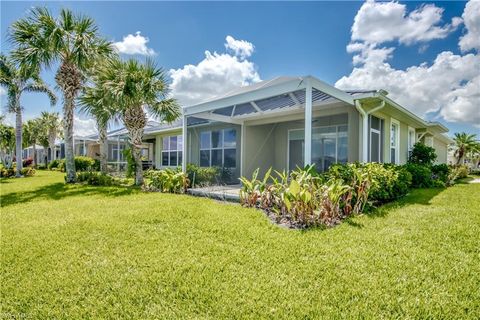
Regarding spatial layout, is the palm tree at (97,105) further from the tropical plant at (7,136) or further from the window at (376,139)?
the tropical plant at (7,136)

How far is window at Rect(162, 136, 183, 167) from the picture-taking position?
18294mm

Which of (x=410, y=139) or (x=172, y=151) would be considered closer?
(x=410, y=139)

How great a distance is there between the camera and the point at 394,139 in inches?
463

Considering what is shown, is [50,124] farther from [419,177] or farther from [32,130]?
[419,177]

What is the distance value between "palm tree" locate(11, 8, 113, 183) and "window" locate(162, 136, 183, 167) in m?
6.89

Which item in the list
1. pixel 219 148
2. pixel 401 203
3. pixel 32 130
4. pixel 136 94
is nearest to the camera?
pixel 401 203

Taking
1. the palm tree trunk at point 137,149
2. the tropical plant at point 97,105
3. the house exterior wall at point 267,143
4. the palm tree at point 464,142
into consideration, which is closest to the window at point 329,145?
the house exterior wall at point 267,143

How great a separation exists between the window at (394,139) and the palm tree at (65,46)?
13.8 meters

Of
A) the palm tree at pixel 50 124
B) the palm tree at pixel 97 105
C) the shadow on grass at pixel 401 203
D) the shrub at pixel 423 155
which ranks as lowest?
the shadow on grass at pixel 401 203

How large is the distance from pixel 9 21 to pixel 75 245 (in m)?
12.4

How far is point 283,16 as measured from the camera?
9711mm

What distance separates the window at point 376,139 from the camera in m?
9.67

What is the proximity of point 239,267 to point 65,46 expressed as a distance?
12942 millimetres

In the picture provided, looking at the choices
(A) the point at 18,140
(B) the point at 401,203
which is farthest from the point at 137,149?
(A) the point at 18,140
